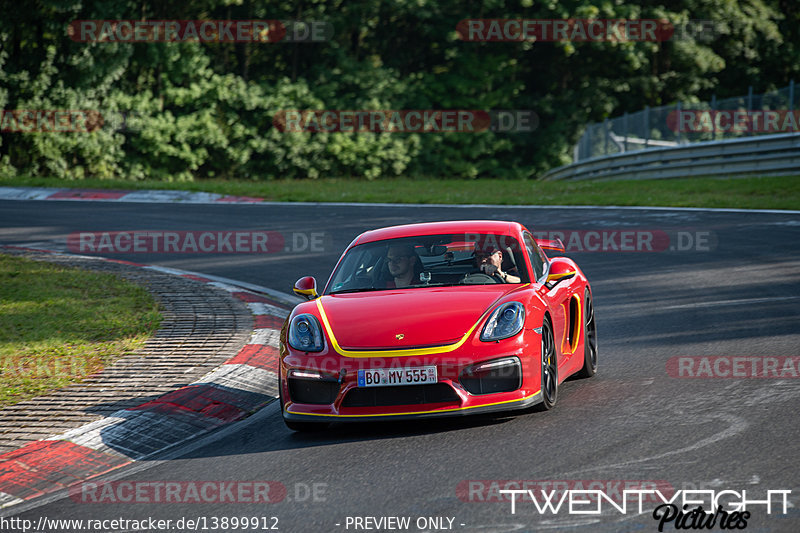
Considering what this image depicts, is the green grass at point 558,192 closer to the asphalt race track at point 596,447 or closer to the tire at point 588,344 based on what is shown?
the asphalt race track at point 596,447

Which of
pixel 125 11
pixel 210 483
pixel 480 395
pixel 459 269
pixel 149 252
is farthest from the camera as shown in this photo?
pixel 125 11

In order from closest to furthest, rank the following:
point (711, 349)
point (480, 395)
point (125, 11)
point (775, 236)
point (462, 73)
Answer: point (480, 395) → point (711, 349) → point (775, 236) → point (125, 11) → point (462, 73)

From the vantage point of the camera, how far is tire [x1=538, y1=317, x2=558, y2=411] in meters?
6.57

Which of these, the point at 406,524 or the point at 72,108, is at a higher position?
the point at 72,108

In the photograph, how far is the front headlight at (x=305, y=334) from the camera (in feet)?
21.3

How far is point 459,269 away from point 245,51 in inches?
1427

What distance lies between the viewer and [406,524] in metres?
4.59

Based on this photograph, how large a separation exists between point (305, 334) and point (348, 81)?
118 feet

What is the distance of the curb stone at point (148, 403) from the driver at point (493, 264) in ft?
6.21

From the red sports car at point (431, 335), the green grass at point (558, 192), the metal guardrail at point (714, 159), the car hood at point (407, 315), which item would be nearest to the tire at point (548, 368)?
the red sports car at point (431, 335)

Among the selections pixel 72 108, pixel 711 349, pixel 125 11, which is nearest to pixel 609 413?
Answer: pixel 711 349

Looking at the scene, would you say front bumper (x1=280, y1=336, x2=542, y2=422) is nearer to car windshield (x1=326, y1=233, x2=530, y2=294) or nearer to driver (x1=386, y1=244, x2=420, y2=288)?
car windshield (x1=326, y1=233, x2=530, y2=294)

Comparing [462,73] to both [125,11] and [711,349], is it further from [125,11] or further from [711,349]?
[711,349]

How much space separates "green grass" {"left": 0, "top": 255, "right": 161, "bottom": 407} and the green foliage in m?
21.6
